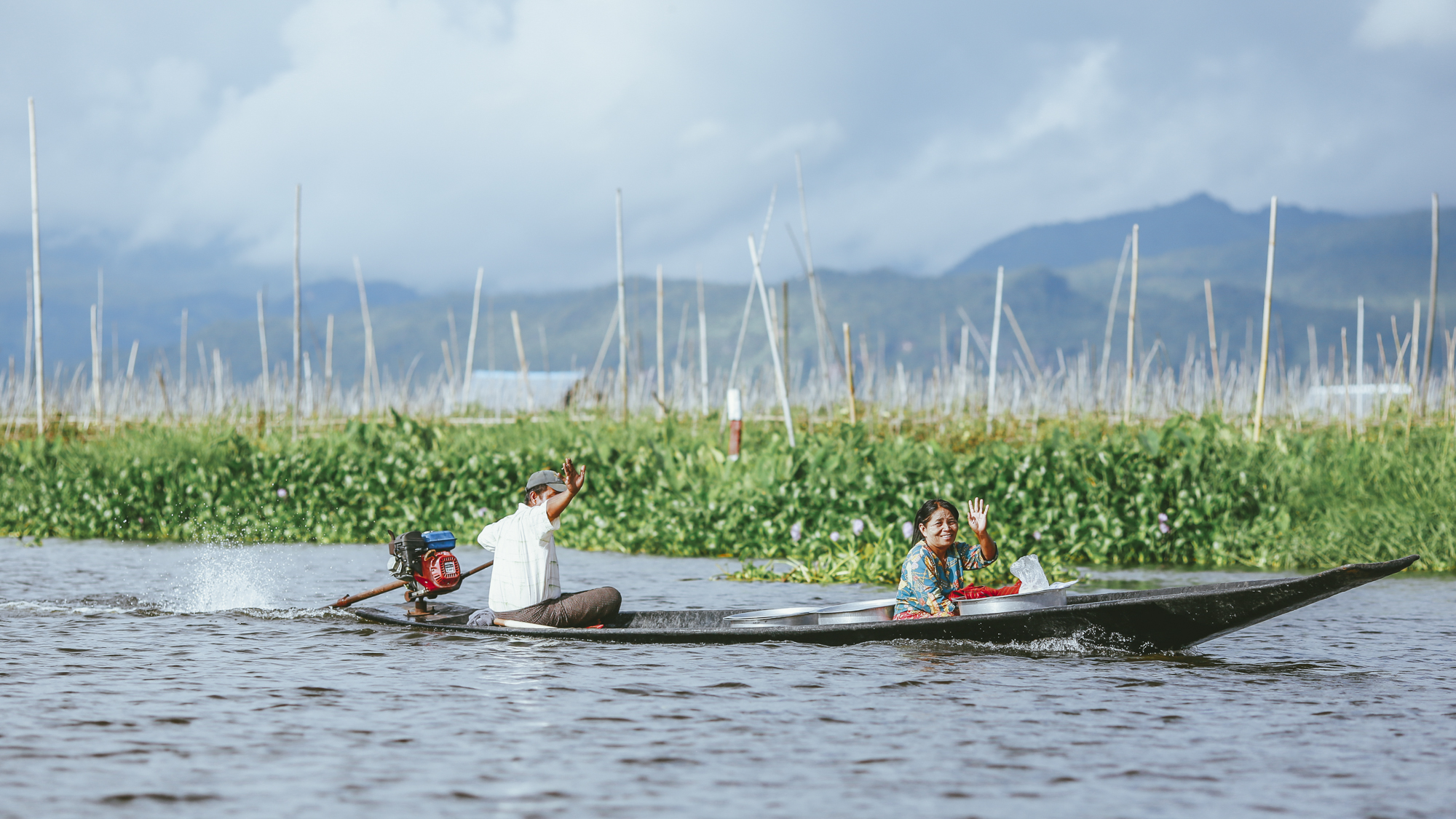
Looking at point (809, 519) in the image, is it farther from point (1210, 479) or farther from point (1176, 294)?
point (1176, 294)

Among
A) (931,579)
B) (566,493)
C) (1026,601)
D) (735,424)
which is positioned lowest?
(1026,601)

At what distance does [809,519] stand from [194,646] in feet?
21.7

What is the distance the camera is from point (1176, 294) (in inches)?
6939

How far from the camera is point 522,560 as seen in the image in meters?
8.51

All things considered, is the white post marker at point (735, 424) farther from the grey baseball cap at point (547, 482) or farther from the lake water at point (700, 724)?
the grey baseball cap at point (547, 482)

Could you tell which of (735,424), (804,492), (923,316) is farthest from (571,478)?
(923,316)

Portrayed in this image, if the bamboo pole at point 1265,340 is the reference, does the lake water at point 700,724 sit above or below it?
below

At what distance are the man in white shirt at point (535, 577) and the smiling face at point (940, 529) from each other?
1990 millimetres

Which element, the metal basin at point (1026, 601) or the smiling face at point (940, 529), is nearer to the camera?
the metal basin at point (1026, 601)

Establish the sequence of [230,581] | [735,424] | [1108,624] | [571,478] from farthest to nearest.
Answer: [735,424] < [230,581] < [571,478] < [1108,624]

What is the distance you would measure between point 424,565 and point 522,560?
959 millimetres

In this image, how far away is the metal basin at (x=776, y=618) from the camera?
8.37m

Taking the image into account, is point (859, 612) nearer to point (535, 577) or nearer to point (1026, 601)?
point (1026, 601)

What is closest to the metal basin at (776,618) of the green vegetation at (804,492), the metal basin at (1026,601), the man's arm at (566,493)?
the metal basin at (1026,601)
